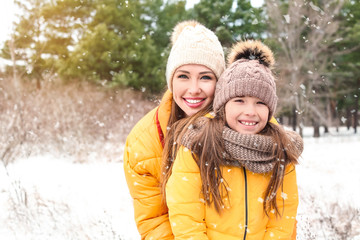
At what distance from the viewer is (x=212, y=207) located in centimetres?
189

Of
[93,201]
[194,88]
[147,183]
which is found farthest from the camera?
[93,201]

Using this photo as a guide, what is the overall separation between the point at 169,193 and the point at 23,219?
3486 millimetres

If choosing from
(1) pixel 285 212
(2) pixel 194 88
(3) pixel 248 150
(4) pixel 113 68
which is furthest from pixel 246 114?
(4) pixel 113 68

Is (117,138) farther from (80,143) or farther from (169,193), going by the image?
(169,193)

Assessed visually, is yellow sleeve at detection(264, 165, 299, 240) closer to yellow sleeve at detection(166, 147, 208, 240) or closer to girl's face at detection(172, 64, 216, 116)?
yellow sleeve at detection(166, 147, 208, 240)

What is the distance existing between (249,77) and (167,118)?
2.66ft

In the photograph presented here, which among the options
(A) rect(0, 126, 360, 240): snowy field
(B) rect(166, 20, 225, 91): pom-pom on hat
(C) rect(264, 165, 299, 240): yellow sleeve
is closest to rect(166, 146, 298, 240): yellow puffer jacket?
(C) rect(264, 165, 299, 240): yellow sleeve

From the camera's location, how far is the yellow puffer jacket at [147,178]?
2.35 m

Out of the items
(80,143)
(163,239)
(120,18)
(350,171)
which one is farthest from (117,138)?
(163,239)

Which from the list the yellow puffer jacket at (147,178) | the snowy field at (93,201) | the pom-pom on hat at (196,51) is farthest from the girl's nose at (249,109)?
the snowy field at (93,201)

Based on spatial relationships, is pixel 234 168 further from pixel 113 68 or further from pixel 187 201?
pixel 113 68

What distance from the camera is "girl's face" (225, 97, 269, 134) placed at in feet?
6.23

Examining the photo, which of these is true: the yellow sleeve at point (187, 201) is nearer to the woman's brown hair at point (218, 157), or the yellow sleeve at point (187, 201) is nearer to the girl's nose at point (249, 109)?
the woman's brown hair at point (218, 157)

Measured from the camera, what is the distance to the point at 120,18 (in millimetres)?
14195
